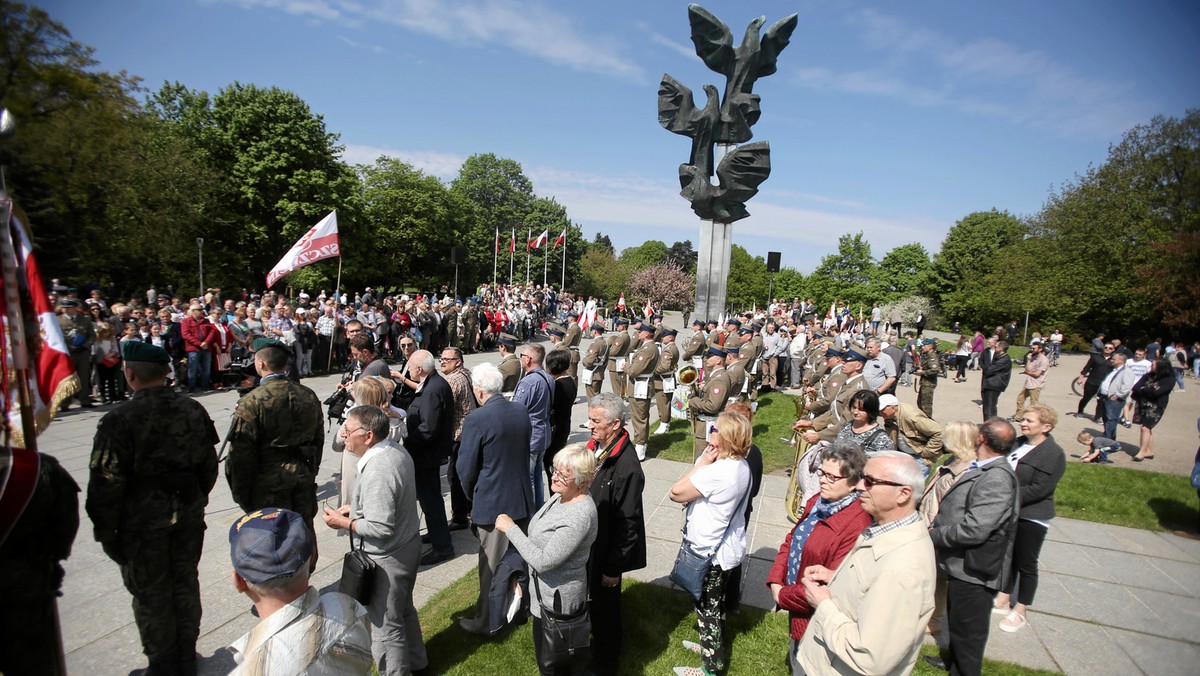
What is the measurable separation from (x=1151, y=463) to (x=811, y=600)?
11.1 metres

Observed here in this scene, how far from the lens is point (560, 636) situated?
3055mm

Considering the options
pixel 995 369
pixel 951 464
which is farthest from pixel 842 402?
pixel 995 369

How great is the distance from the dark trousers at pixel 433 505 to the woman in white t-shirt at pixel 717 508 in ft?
8.14

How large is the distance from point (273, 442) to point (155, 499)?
0.76 m

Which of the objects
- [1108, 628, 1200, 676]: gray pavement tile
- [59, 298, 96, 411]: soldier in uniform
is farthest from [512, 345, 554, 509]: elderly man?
[59, 298, 96, 411]: soldier in uniform

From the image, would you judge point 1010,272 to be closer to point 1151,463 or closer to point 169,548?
point 1151,463

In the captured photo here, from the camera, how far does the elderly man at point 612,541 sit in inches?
142

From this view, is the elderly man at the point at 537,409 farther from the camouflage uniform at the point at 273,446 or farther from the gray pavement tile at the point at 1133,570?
the gray pavement tile at the point at 1133,570

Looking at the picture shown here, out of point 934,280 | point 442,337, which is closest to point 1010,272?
point 934,280

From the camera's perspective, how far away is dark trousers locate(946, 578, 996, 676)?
3693 millimetres

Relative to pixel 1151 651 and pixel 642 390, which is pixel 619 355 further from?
pixel 1151 651

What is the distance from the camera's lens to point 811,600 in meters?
2.58

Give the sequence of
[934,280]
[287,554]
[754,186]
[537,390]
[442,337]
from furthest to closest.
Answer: [934,280] < [442,337] < [754,186] < [537,390] < [287,554]

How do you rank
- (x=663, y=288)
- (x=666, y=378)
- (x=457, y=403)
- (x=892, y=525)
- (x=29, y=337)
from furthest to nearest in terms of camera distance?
(x=663, y=288) → (x=666, y=378) → (x=457, y=403) → (x=892, y=525) → (x=29, y=337)
